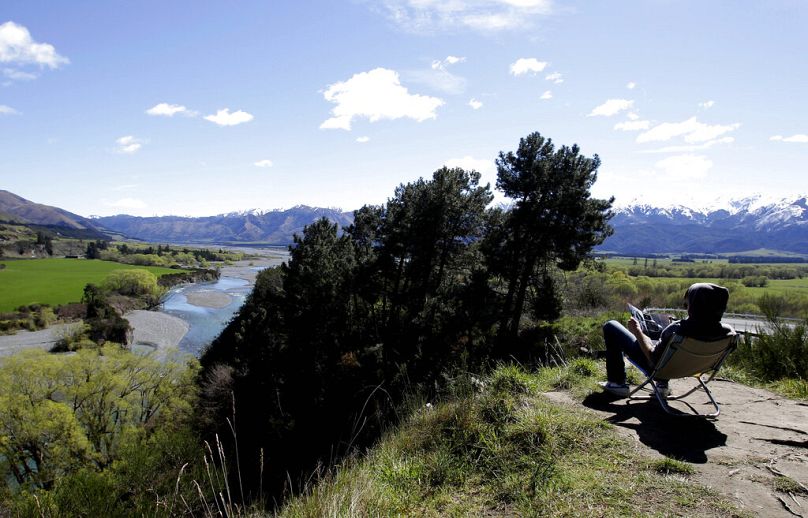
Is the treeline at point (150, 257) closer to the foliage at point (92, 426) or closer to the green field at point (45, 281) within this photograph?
the green field at point (45, 281)

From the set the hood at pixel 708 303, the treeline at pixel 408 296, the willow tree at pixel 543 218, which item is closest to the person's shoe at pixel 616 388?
the hood at pixel 708 303

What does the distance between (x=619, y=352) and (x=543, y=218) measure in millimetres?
17842

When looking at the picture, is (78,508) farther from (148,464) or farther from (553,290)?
(553,290)

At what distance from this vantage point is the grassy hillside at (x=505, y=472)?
3.25 m

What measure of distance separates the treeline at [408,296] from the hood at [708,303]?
47.5 feet

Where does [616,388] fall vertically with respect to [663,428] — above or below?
above

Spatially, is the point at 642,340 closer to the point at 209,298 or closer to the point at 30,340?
the point at 30,340

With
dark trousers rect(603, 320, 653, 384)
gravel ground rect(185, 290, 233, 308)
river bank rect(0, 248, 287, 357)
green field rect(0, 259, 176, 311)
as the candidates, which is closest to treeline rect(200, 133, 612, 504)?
river bank rect(0, 248, 287, 357)

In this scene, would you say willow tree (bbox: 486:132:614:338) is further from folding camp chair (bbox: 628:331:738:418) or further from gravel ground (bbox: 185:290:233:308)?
gravel ground (bbox: 185:290:233:308)

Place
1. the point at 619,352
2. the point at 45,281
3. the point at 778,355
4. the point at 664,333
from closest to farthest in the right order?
the point at 664,333 < the point at 619,352 < the point at 778,355 < the point at 45,281

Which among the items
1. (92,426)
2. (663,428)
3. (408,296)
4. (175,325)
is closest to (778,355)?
(663,428)

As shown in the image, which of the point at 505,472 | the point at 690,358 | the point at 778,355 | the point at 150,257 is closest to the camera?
the point at 505,472

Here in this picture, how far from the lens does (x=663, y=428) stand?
15.0 ft

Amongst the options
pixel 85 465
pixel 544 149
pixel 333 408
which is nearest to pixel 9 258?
pixel 85 465
